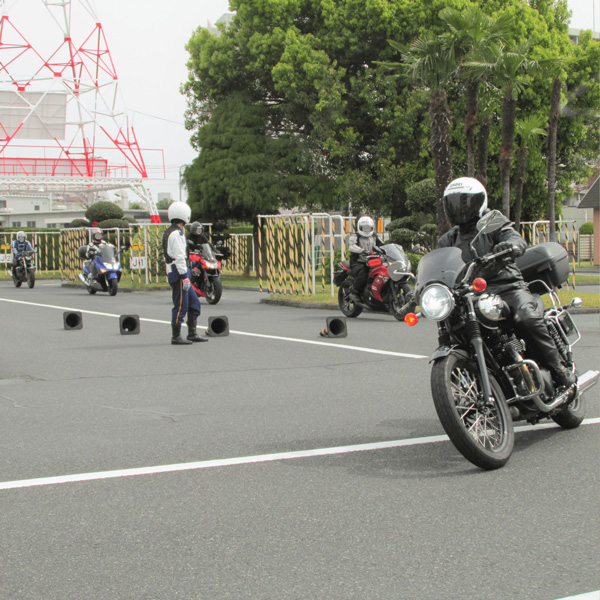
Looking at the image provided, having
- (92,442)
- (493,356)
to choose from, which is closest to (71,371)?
(92,442)

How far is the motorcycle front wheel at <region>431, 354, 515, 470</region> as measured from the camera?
16.7 feet

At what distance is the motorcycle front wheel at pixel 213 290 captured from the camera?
69.4 ft

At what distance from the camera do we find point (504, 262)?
5602mm

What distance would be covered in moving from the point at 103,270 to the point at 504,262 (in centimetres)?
2148

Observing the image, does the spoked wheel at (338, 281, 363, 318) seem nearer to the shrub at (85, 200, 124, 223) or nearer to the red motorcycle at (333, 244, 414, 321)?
the red motorcycle at (333, 244, 414, 321)

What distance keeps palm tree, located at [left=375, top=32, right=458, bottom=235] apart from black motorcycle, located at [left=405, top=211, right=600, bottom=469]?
14036 millimetres

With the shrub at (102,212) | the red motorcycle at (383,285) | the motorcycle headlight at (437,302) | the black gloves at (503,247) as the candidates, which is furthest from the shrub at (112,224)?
the motorcycle headlight at (437,302)

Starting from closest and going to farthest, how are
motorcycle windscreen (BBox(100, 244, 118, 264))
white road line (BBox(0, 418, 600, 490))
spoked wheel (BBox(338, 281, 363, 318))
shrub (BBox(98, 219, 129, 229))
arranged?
white road line (BBox(0, 418, 600, 490)) → spoked wheel (BBox(338, 281, 363, 318)) → motorcycle windscreen (BBox(100, 244, 118, 264)) → shrub (BBox(98, 219, 129, 229))

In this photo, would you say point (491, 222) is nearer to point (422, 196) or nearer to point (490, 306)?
point (490, 306)

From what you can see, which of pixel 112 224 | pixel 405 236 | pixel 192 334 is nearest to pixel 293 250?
pixel 405 236

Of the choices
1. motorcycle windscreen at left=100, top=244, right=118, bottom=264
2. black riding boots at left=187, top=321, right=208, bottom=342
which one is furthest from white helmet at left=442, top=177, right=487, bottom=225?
motorcycle windscreen at left=100, top=244, right=118, bottom=264

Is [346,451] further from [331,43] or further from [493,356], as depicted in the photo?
[331,43]

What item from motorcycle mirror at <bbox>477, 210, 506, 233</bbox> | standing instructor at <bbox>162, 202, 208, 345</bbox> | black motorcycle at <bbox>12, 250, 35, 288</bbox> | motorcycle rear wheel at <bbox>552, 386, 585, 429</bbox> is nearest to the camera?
motorcycle mirror at <bbox>477, 210, 506, 233</bbox>

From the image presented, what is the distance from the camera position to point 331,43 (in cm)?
3531
